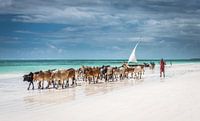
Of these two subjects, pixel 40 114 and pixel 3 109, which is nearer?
pixel 40 114

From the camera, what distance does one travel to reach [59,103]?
13.1 meters

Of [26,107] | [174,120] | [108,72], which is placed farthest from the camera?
[108,72]

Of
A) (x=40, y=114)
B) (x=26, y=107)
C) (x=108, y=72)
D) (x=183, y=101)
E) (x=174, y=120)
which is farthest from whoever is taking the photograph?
(x=108, y=72)

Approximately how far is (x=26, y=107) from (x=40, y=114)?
5.79 feet

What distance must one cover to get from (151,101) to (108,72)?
14063mm

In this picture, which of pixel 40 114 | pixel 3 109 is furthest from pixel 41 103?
pixel 40 114

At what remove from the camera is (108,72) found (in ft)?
89.0

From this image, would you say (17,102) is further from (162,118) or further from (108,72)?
(108,72)

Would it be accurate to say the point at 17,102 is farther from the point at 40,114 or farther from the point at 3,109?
the point at 40,114

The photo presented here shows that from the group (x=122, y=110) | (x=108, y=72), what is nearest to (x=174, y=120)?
(x=122, y=110)

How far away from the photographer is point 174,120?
31.3 feet

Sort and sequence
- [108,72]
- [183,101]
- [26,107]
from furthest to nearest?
1. [108,72]
2. [183,101]
3. [26,107]

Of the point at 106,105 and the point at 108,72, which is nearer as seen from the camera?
the point at 106,105

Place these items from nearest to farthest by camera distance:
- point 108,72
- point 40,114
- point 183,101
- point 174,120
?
point 174,120
point 40,114
point 183,101
point 108,72
